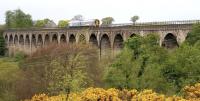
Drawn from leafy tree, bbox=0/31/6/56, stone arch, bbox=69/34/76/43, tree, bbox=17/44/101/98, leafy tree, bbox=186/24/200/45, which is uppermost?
leafy tree, bbox=186/24/200/45

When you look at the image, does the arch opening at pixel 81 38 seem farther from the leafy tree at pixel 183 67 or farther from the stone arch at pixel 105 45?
the leafy tree at pixel 183 67

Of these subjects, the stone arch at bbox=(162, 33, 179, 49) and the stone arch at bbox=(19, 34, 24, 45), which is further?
the stone arch at bbox=(19, 34, 24, 45)

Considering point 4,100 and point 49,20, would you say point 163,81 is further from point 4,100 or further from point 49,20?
point 49,20

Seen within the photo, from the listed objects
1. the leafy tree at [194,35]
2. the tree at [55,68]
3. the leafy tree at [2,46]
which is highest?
the leafy tree at [194,35]

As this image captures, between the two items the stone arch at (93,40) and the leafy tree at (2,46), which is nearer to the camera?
the stone arch at (93,40)

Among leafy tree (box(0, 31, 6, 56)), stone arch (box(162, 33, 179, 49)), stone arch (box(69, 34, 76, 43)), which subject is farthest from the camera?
leafy tree (box(0, 31, 6, 56))

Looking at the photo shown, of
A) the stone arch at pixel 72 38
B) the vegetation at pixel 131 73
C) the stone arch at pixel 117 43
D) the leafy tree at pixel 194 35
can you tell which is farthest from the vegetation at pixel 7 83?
the stone arch at pixel 72 38

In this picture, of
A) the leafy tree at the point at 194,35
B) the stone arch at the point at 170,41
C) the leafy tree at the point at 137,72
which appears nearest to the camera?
the leafy tree at the point at 137,72

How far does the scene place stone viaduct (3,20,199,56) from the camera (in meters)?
52.4

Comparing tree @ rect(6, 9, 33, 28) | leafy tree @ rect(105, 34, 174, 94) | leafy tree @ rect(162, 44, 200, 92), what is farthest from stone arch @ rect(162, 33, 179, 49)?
tree @ rect(6, 9, 33, 28)

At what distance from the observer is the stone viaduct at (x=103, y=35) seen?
52412 mm

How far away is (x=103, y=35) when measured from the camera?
68.8 meters

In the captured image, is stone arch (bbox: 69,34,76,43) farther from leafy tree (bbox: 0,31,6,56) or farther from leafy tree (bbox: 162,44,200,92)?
leafy tree (bbox: 162,44,200,92)

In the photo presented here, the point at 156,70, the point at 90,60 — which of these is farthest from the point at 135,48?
the point at 90,60
